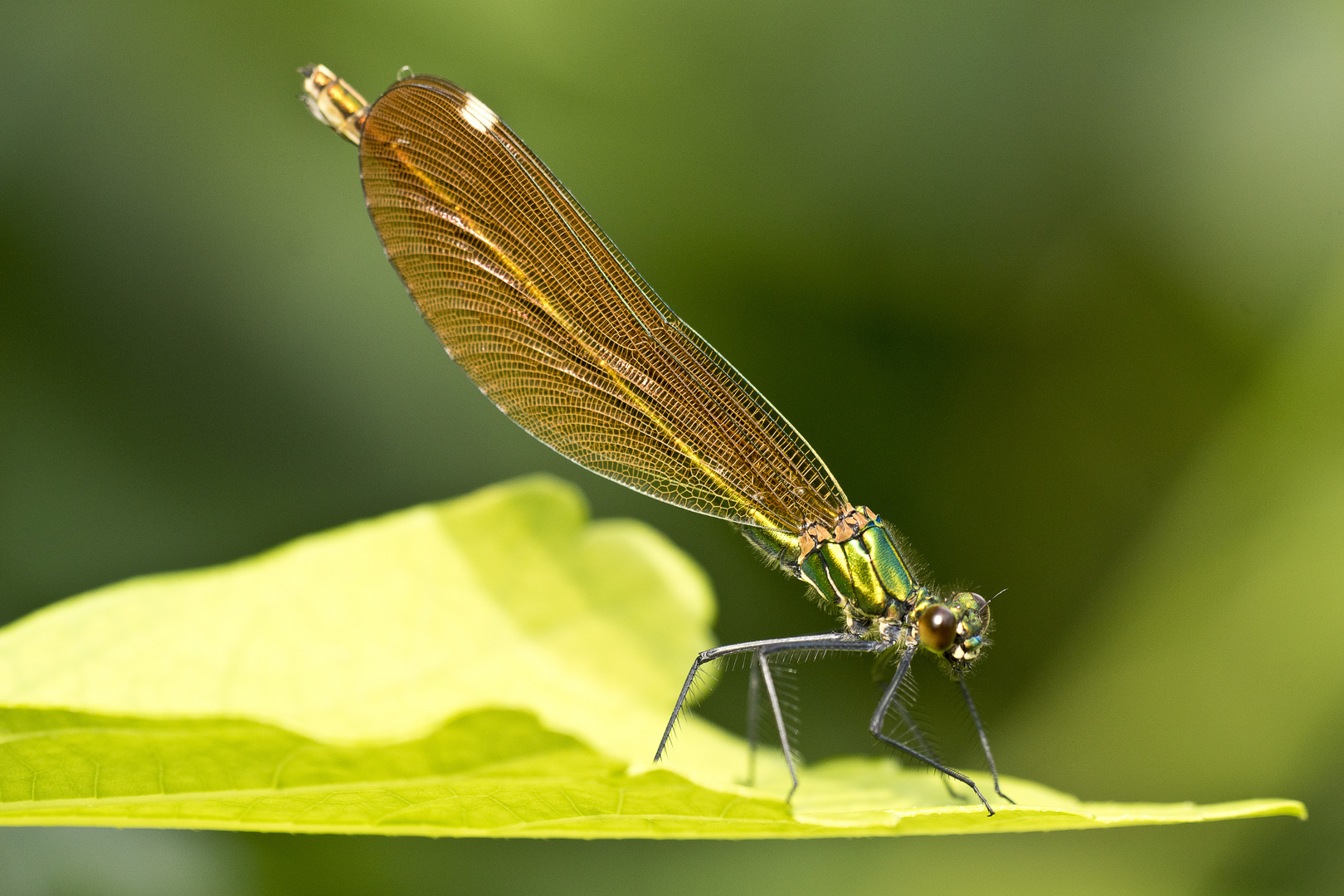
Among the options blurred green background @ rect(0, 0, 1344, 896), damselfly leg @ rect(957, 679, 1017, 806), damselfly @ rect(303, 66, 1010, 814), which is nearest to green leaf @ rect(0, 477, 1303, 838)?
damselfly leg @ rect(957, 679, 1017, 806)

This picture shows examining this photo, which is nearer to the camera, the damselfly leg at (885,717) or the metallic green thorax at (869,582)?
the damselfly leg at (885,717)

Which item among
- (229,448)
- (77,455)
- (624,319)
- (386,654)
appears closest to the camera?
(386,654)

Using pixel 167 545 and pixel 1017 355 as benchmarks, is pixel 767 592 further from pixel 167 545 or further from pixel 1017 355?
pixel 167 545

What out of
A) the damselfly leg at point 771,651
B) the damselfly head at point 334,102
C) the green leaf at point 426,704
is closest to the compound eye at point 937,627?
the damselfly leg at point 771,651

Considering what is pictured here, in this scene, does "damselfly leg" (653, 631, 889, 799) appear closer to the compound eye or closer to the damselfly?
the damselfly

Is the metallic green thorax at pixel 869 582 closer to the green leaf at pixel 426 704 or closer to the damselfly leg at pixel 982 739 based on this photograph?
the damselfly leg at pixel 982 739

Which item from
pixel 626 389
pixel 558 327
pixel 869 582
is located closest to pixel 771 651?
pixel 869 582

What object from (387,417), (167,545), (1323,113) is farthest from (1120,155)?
(167,545)
